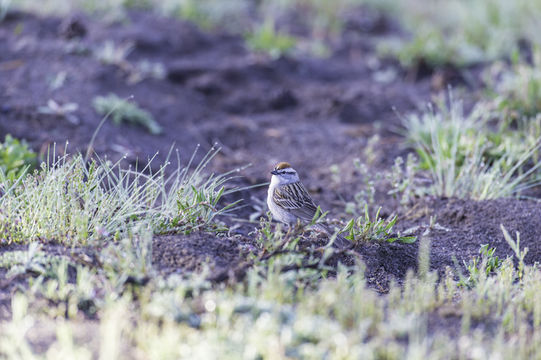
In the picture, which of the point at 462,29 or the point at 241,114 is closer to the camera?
the point at 241,114

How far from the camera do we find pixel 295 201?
18.9 feet

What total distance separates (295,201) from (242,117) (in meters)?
3.66

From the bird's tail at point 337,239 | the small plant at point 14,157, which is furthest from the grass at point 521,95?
the small plant at point 14,157

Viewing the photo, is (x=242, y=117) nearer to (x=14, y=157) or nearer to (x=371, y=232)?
(x=14, y=157)

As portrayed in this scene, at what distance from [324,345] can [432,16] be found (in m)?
12.6

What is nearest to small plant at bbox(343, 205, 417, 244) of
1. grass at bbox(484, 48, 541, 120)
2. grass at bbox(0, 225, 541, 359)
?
grass at bbox(0, 225, 541, 359)

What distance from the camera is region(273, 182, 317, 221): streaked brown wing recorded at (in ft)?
18.8

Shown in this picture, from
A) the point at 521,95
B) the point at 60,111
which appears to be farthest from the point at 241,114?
the point at 521,95

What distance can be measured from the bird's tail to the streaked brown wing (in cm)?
47

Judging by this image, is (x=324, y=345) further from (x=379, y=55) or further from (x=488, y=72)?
(x=379, y=55)

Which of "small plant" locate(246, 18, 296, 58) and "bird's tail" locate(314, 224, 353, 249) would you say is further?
"small plant" locate(246, 18, 296, 58)

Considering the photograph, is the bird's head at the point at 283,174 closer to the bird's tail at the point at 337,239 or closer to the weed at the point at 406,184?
the bird's tail at the point at 337,239

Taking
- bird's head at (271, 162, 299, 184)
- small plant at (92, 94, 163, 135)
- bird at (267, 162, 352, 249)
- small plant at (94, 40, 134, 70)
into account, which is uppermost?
small plant at (94, 40, 134, 70)

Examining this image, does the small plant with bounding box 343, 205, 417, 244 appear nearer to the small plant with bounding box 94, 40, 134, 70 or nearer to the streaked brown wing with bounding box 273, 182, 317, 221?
the streaked brown wing with bounding box 273, 182, 317, 221
